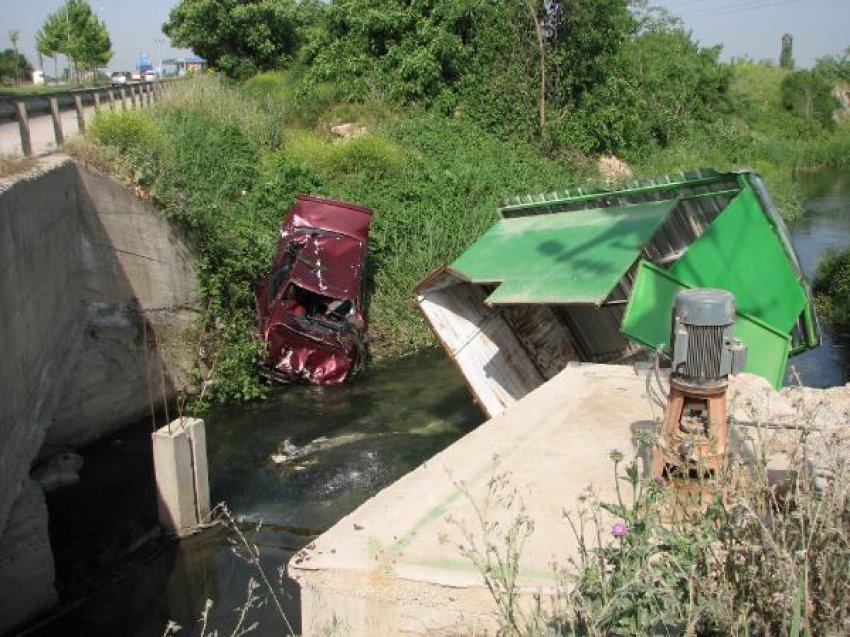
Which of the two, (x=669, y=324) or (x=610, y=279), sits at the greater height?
(x=610, y=279)

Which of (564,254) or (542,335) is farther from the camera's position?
(542,335)

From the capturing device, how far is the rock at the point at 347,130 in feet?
69.6

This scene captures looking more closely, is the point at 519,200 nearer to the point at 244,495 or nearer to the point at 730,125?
the point at 244,495

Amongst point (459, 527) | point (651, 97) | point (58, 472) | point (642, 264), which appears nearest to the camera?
point (459, 527)

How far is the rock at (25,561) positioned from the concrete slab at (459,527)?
11.8 ft

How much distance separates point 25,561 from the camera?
6887 mm

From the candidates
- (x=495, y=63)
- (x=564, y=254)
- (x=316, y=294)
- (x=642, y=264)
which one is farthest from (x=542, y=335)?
(x=495, y=63)

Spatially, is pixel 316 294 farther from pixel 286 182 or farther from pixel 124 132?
pixel 124 132

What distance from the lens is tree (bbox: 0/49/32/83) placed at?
54.5 metres

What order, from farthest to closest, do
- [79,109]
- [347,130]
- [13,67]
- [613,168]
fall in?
[13,67], [613,168], [347,130], [79,109]

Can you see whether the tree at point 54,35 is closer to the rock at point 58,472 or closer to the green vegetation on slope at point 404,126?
the green vegetation on slope at point 404,126

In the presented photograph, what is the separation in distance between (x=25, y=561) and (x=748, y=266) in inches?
289

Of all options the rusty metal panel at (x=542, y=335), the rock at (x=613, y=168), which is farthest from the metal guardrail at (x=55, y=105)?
the rock at (x=613, y=168)

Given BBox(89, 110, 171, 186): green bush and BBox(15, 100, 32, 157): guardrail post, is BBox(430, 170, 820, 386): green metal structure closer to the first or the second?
BBox(89, 110, 171, 186): green bush
